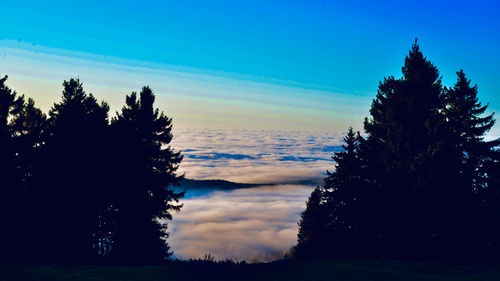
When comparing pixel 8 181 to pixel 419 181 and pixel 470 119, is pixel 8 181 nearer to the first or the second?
pixel 419 181

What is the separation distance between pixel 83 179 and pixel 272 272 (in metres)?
19.1

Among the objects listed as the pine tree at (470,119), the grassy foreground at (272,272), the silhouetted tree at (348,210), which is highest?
the pine tree at (470,119)

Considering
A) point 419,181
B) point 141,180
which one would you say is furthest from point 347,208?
point 141,180

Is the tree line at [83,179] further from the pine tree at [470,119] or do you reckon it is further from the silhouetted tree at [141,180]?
the pine tree at [470,119]

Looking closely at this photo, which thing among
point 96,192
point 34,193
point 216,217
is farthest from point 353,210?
point 216,217

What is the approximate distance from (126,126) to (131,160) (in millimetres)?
3314

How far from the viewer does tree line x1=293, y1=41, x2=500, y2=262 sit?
92.4 feet

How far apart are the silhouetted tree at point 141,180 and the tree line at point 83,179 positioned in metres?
0.08

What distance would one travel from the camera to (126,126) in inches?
1268

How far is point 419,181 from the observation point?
2959 cm

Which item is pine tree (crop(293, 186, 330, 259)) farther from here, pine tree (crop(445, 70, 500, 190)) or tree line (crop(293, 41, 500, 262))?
pine tree (crop(445, 70, 500, 190))

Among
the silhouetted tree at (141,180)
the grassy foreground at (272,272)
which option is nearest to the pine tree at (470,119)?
the grassy foreground at (272,272)

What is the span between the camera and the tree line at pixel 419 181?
28.2 meters

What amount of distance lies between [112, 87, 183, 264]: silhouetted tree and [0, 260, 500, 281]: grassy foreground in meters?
10.6
